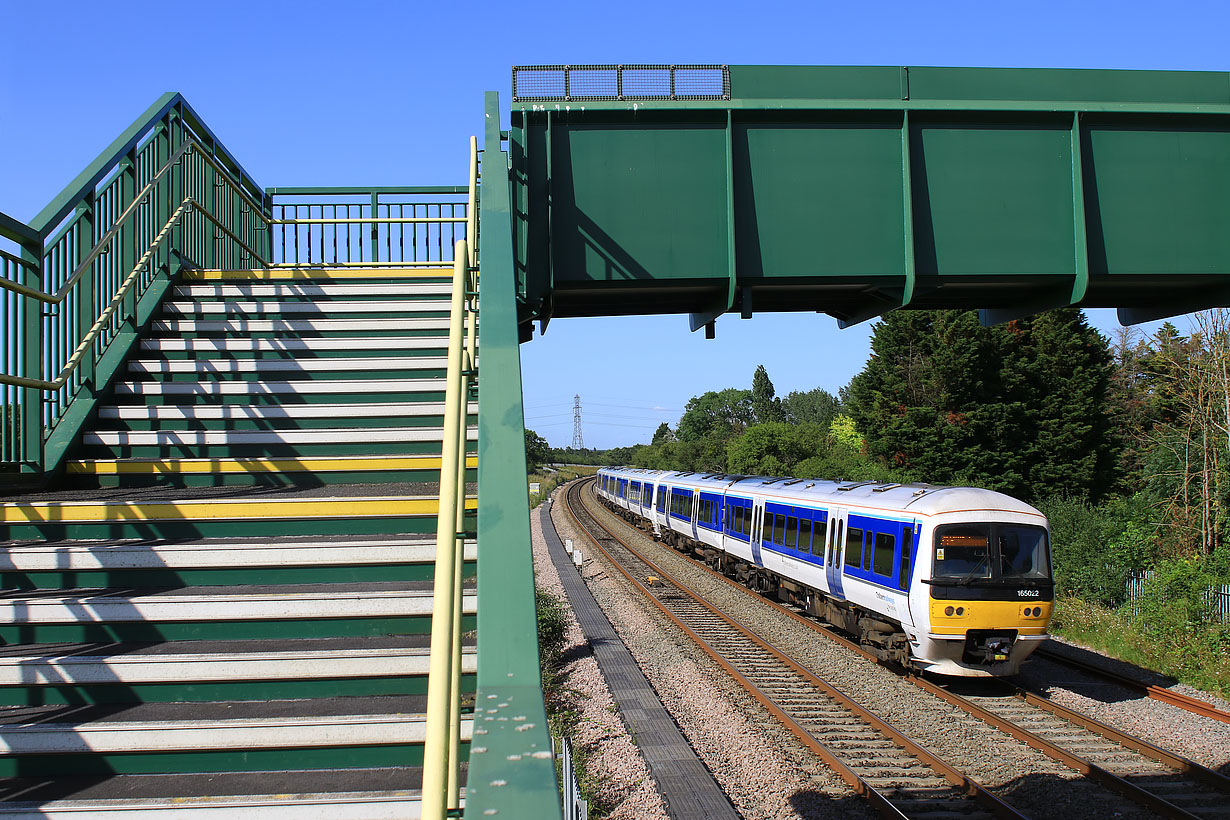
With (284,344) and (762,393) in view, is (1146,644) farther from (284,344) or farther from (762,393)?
(762,393)

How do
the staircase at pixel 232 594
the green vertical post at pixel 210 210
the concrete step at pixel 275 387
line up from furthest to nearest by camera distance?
the green vertical post at pixel 210 210
the concrete step at pixel 275 387
the staircase at pixel 232 594

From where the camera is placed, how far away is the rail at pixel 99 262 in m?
5.29

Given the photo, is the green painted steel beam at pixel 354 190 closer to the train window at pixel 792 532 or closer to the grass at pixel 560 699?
the grass at pixel 560 699

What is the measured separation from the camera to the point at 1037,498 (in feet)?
111

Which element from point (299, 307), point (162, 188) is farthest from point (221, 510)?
point (162, 188)

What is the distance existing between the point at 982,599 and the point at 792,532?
205 inches

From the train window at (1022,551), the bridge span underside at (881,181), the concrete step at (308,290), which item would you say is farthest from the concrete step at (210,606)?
the train window at (1022,551)

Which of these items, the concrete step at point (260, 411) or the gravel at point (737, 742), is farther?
the gravel at point (737, 742)

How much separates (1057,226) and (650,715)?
6.86m

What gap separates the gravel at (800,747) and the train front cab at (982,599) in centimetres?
79

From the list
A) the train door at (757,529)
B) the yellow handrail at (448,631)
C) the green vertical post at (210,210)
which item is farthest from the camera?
the train door at (757,529)

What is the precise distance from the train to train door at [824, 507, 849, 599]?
17 mm

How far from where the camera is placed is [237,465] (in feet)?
17.9

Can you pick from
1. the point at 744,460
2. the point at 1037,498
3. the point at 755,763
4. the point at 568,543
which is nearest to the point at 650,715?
the point at 755,763
